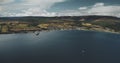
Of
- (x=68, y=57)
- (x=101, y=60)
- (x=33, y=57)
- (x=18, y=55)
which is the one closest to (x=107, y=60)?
(x=101, y=60)

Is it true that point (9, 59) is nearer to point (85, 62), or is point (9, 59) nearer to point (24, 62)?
point (24, 62)

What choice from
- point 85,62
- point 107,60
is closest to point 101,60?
point 107,60

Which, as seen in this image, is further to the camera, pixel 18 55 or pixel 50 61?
pixel 18 55

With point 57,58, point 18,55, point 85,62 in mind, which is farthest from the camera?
point 18,55

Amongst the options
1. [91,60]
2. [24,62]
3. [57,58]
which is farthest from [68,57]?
[24,62]

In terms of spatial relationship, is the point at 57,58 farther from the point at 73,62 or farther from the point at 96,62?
the point at 96,62

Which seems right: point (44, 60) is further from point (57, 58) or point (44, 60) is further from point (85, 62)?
point (85, 62)

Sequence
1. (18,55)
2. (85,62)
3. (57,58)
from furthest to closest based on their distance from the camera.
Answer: (18,55) → (57,58) → (85,62)

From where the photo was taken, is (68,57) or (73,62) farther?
(68,57)
